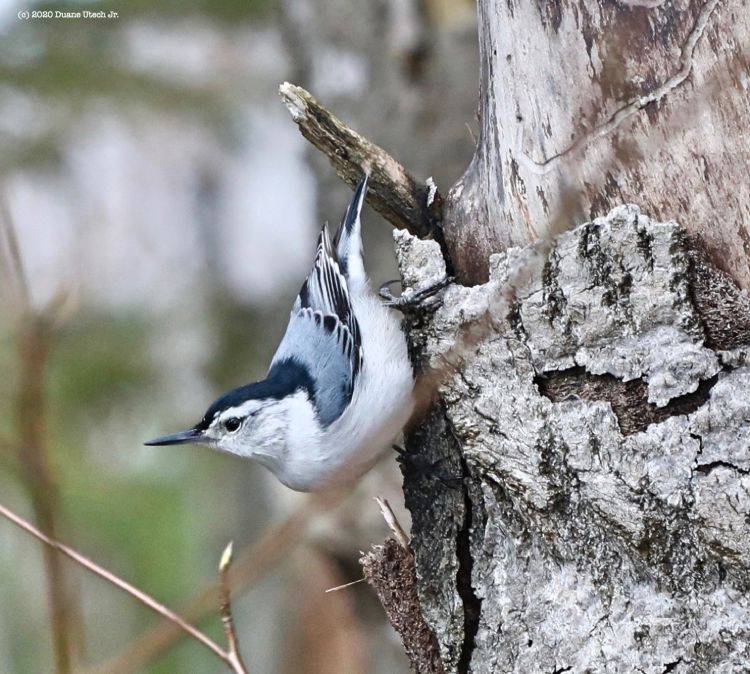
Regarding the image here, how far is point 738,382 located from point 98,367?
352 centimetres

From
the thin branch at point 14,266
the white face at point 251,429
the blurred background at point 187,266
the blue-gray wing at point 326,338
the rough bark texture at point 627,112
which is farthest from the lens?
the blurred background at point 187,266

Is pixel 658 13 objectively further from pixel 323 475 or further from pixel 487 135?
pixel 323 475

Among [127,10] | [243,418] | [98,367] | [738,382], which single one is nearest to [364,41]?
[127,10]

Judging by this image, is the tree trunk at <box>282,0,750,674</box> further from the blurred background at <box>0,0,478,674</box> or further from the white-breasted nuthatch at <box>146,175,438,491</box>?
the blurred background at <box>0,0,478,674</box>

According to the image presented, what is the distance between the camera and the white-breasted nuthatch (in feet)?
7.20

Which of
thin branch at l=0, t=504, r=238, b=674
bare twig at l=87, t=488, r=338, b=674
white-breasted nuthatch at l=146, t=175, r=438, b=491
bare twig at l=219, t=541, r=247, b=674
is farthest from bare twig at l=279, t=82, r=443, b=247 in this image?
bare twig at l=87, t=488, r=338, b=674

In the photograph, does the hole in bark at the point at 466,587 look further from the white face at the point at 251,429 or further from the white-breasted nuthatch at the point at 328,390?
the white face at the point at 251,429

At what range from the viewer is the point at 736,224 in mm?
1568

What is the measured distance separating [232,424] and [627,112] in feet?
4.33

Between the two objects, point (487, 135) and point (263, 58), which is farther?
point (263, 58)

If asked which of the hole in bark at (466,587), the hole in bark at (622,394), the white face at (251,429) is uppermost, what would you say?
the white face at (251,429)

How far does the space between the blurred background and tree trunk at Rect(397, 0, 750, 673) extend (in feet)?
3.31

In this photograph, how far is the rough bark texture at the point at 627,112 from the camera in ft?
5.06

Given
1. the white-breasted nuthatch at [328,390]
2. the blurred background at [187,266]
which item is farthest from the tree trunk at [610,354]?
the blurred background at [187,266]
